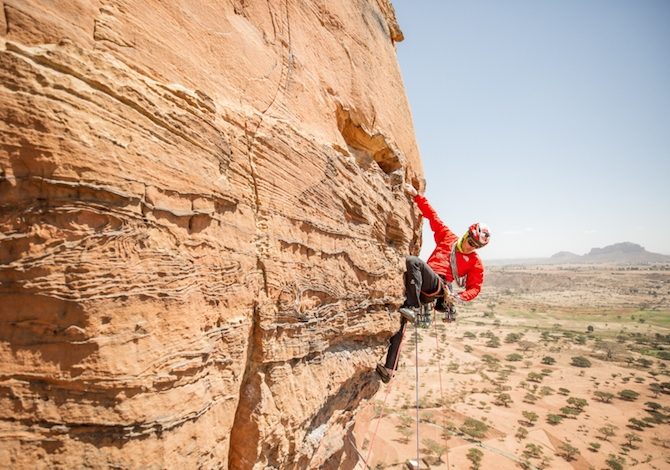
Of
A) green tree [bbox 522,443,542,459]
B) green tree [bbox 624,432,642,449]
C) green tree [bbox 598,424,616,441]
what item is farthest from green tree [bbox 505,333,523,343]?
green tree [bbox 522,443,542,459]

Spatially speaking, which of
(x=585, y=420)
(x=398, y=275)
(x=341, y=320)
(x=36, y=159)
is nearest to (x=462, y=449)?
(x=585, y=420)

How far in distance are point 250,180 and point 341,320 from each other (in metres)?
2.53

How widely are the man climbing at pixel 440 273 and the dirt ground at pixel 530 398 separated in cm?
241

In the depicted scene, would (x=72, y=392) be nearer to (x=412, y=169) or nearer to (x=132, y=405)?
(x=132, y=405)

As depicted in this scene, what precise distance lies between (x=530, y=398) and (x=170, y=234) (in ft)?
91.1

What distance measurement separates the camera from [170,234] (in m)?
2.69

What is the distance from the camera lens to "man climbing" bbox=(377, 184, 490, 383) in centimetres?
661

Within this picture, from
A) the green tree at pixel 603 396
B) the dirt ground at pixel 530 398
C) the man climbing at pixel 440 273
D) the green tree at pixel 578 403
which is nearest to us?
the man climbing at pixel 440 273

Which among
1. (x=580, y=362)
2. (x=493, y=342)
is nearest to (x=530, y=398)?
(x=580, y=362)

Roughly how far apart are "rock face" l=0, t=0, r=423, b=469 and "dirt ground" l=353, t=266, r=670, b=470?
4248 mm

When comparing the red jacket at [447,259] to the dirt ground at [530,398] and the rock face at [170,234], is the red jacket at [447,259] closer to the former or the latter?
the rock face at [170,234]

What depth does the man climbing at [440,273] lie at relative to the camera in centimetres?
661

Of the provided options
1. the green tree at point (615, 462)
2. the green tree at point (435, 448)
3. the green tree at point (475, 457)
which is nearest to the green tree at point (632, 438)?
the green tree at point (615, 462)

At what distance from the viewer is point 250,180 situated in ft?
11.3
